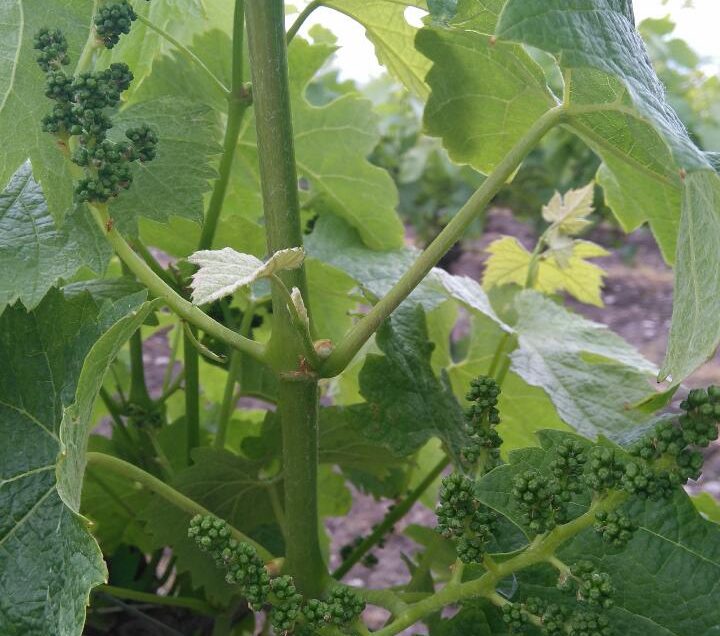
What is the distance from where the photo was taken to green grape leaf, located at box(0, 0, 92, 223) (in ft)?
2.19

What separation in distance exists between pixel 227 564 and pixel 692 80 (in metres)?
4.65

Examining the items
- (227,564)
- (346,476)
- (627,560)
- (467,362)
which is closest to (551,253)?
(467,362)

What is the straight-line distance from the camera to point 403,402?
81cm

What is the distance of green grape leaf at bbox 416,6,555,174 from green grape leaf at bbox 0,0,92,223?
32 cm

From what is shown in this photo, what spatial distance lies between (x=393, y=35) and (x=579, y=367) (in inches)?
16.1

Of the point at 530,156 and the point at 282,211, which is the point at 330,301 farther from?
the point at 530,156

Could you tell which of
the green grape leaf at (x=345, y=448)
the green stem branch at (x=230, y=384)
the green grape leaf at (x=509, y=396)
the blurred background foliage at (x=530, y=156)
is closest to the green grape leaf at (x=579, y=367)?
the green grape leaf at (x=509, y=396)

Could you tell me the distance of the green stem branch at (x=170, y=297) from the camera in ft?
1.95

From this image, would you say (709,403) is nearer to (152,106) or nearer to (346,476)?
(152,106)

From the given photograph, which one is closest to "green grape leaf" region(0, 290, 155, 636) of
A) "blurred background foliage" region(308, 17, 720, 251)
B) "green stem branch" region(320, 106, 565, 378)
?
"green stem branch" region(320, 106, 565, 378)

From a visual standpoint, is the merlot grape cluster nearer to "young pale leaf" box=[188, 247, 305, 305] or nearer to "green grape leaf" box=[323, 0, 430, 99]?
"young pale leaf" box=[188, 247, 305, 305]

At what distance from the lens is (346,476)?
117 centimetres

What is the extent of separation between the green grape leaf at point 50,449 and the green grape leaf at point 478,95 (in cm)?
38

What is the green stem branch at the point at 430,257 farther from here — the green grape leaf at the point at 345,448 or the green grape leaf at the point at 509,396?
the green grape leaf at the point at 509,396
